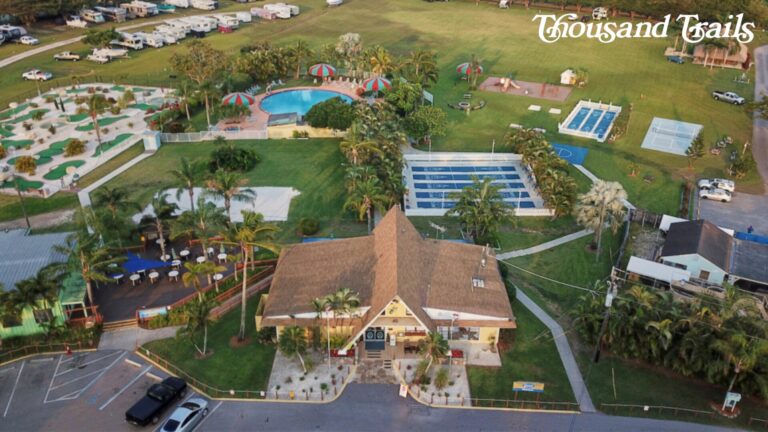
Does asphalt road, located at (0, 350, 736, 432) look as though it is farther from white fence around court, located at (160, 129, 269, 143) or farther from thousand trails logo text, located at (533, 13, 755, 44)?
thousand trails logo text, located at (533, 13, 755, 44)

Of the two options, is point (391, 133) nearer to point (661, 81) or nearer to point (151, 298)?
point (151, 298)

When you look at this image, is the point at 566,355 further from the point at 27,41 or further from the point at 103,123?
the point at 27,41

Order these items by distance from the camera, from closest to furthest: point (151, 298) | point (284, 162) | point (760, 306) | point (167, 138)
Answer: point (760, 306)
point (151, 298)
point (284, 162)
point (167, 138)

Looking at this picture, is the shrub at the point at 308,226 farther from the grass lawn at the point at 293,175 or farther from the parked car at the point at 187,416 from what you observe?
the parked car at the point at 187,416

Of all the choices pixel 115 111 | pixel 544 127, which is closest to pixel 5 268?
pixel 115 111

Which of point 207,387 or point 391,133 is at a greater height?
point 391,133

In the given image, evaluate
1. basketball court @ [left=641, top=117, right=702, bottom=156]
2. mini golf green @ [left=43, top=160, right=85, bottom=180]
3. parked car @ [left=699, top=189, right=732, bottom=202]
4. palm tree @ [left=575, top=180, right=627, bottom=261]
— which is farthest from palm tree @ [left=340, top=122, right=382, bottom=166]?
basketball court @ [left=641, top=117, right=702, bottom=156]

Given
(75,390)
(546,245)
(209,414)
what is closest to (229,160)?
(75,390)
